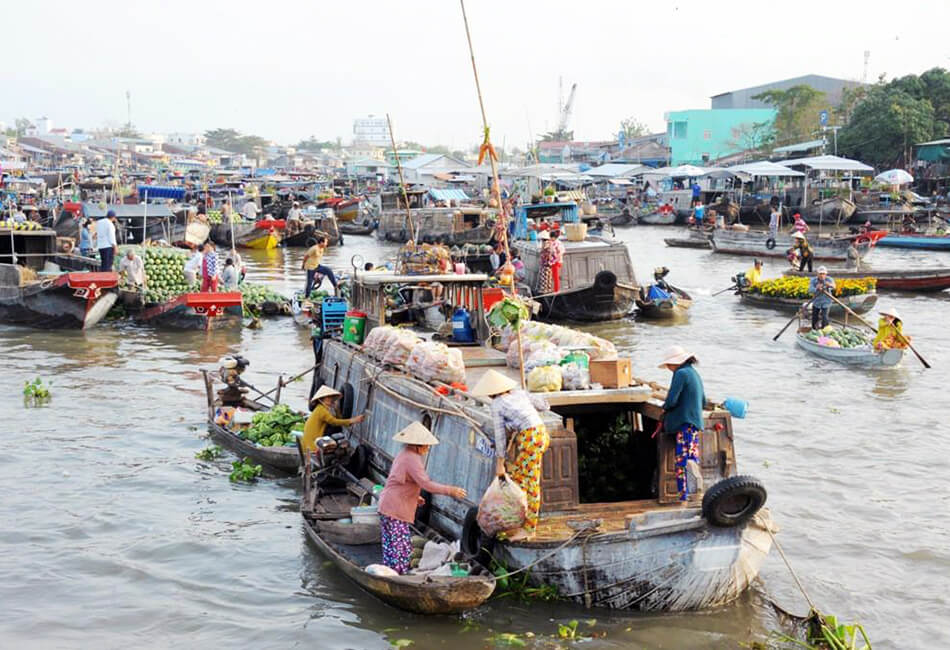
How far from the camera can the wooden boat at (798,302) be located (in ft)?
72.8

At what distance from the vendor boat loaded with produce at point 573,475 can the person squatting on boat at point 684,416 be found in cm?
1

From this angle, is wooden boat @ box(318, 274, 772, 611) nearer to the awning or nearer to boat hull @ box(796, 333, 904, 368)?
boat hull @ box(796, 333, 904, 368)

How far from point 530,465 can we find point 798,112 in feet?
210

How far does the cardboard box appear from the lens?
8.91m

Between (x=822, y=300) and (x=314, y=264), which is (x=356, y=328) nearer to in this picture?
(x=314, y=264)

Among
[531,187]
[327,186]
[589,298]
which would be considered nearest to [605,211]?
[531,187]

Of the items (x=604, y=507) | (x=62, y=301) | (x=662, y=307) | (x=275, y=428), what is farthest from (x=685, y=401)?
(x=62, y=301)

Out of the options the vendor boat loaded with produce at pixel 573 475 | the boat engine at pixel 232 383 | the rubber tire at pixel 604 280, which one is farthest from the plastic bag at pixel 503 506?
the rubber tire at pixel 604 280

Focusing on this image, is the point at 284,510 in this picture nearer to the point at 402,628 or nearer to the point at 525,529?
the point at 402,628

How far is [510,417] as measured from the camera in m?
7.57

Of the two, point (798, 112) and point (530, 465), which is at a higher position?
point (798, 112)

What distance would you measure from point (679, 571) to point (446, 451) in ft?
7.48

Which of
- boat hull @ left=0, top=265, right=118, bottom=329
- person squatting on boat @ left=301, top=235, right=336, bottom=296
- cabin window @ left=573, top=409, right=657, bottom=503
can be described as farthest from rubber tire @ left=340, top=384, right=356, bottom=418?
boat hull @ left=0, top=265, right=118, bottom=329

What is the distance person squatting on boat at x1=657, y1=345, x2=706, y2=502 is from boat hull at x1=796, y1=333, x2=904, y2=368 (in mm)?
10558
